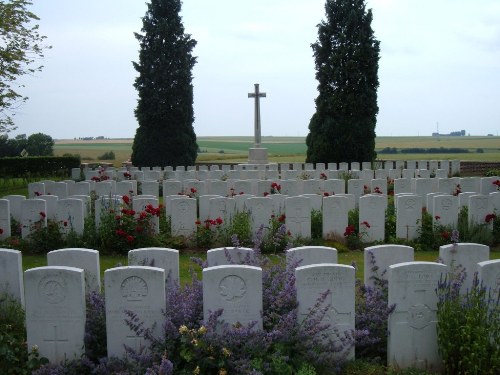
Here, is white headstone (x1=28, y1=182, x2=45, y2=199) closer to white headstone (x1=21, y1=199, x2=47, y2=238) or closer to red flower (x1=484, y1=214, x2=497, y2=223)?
white headstone (x1=21, y1=199, x2=47, y2=238)

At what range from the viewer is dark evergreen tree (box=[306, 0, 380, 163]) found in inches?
Result: 1009

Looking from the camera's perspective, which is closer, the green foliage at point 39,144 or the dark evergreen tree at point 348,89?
the dark evergreen tree at point 348,89

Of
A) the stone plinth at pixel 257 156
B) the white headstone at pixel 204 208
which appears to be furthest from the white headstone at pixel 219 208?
the stone plinth at pixel 257 156

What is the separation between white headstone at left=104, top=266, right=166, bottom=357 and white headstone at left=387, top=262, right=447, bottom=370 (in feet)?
7.36

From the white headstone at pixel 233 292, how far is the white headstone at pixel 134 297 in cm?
45

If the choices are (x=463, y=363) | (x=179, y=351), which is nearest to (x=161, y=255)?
(x=179, y=351)

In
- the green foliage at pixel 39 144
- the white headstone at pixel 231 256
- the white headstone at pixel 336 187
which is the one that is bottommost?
the white headstone at pixel 231 256

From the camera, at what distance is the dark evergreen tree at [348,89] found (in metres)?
25.6

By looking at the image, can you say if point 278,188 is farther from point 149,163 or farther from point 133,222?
point 149,163

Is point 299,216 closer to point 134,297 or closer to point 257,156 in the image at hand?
point 134,297

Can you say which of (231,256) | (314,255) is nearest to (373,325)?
(314,255)

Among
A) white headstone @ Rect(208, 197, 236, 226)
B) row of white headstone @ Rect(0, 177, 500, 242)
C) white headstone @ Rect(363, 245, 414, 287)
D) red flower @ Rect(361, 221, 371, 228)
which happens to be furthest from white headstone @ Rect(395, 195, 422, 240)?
white headstone @ Rect(363, 245, 414, 287)

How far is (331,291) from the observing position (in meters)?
5.73

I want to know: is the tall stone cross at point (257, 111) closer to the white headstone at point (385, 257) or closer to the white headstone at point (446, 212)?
the white headstone at point (446, 212)
